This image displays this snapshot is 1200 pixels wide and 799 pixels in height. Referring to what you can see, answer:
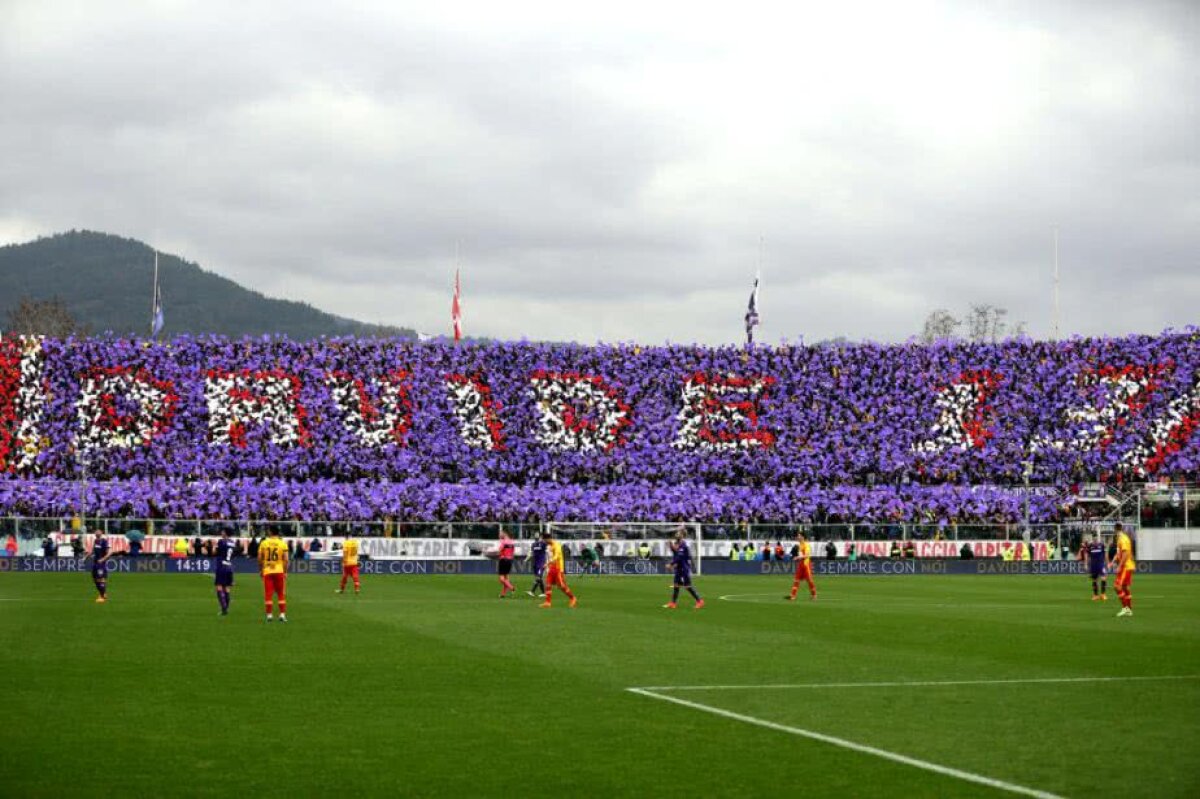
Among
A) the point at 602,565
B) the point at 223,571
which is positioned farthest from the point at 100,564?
the point at 602,565

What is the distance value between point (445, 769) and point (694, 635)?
16.0 m

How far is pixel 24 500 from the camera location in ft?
235

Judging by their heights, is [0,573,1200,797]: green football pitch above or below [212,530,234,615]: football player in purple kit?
below

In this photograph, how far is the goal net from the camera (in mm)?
Result: 68750

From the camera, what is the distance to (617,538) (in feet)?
227

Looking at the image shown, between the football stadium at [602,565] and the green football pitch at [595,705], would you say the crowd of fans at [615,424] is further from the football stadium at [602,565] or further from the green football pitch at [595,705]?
the green football pitch at [595,705]

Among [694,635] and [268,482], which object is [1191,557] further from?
[694,635]

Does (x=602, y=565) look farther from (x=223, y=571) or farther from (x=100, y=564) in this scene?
(x=223, y=571)

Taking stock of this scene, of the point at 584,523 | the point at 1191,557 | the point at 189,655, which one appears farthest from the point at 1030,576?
the point at 189,655

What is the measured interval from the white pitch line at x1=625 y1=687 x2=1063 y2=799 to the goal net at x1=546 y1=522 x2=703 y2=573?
49.3m

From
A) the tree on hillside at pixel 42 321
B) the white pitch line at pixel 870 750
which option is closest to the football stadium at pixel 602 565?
the white pitch line at pixel 870 750

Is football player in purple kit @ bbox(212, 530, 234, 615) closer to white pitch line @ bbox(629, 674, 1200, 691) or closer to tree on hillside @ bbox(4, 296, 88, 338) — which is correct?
white pitch line @ bbox(629, 674, 1200, 691)

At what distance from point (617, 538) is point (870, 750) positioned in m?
54.6

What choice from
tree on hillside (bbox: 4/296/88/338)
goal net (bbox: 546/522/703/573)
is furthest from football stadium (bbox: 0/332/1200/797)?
tree on hillside (bbox: 4/296/88/338)
